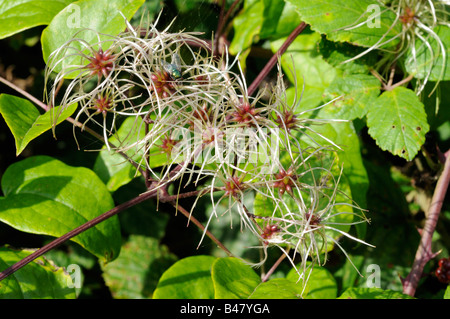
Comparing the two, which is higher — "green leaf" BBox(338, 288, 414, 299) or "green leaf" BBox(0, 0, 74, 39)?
"green leaf" BBox(0, 0, 74, 39)

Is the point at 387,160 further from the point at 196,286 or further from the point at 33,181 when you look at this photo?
the point at 33,181

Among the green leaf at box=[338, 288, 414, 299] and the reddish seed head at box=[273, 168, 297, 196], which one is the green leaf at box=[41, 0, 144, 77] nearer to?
the reddish seed head at box=[273, 168, 297, 196]

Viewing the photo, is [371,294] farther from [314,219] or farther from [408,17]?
[408,17]

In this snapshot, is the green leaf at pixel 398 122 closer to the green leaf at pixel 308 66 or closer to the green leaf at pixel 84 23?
the green leaf at pixel 308 66

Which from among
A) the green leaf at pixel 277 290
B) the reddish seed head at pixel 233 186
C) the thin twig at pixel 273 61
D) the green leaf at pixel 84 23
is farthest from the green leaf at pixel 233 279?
the green leaf at pixel 84 23

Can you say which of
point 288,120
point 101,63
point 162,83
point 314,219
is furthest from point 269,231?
point 101,63

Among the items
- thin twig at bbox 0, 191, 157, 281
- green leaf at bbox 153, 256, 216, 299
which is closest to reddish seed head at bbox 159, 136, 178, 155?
thin twig at bbox 0, 191, 157, 281

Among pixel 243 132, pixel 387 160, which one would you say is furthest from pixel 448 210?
pixel 243 132
